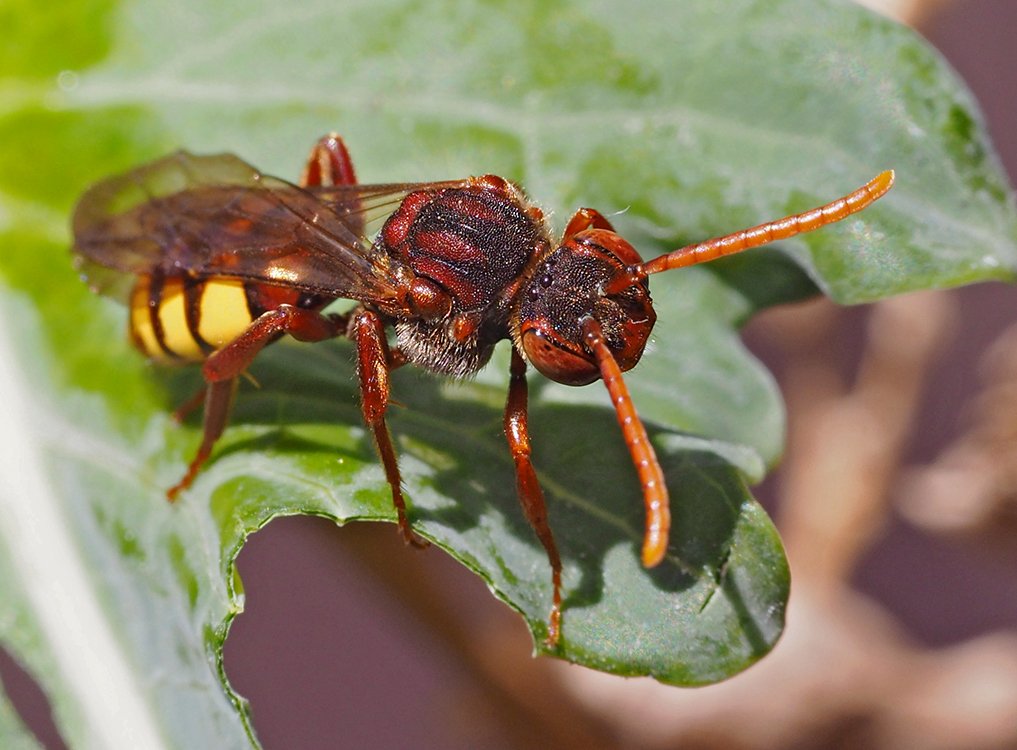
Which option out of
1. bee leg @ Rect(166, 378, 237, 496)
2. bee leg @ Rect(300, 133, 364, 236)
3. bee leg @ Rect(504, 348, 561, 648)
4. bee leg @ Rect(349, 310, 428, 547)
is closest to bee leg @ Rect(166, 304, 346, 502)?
bee leg @ Rect(166, 378, 237, 496)

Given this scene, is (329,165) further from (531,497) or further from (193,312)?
(531,497)

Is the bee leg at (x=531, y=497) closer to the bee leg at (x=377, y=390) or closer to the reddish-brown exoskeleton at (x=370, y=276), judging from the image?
the reddish-brown exoskeleton at (x=370, y=276)

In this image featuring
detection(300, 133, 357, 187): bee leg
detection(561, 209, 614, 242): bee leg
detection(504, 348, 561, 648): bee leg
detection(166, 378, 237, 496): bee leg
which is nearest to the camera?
detection(504, 348, 561, 648): bee leg

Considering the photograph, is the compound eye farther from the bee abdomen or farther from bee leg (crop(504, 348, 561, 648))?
the bee abdomen

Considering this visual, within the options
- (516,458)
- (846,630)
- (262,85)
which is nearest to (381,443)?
(516,458)

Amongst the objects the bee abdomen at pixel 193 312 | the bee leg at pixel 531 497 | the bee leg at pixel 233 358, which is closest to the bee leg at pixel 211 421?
the bee leg at pixel 233 358

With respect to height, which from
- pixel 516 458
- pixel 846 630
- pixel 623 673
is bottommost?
pixel 846 630

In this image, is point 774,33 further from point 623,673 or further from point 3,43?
point 3,43

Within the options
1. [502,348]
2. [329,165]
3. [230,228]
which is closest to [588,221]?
[502,348]
